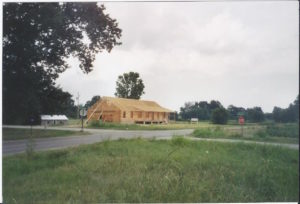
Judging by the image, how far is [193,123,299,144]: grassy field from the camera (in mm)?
5008

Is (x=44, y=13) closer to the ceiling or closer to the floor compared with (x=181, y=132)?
closer to the ceiling

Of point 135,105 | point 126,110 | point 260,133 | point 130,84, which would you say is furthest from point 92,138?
point 260,133

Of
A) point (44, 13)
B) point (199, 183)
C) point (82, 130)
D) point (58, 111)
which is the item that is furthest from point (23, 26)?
point (199, 183)

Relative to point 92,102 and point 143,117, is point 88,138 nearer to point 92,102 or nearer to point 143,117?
point 92,102

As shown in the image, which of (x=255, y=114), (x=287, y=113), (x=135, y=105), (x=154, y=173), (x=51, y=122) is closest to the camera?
(x=154, y=173)

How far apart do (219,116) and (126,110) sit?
1.69m

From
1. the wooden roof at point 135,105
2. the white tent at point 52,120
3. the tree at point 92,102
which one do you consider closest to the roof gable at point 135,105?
the wooden roof at point 135,105

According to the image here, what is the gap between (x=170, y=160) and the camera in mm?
5215

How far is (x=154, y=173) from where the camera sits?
184 inches

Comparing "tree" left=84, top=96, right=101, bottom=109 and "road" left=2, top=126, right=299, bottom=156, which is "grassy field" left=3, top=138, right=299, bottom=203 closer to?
"road" left=2, top=126, right=299, bottom=156

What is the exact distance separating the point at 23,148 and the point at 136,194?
9.64 feet

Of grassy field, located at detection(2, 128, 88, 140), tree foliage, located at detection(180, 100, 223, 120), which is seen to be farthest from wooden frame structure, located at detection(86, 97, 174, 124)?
grassy field, located at detection(2, 128, 88, 140)

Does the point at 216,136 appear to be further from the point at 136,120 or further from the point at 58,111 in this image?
the point at 58,111

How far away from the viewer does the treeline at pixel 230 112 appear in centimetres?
482
